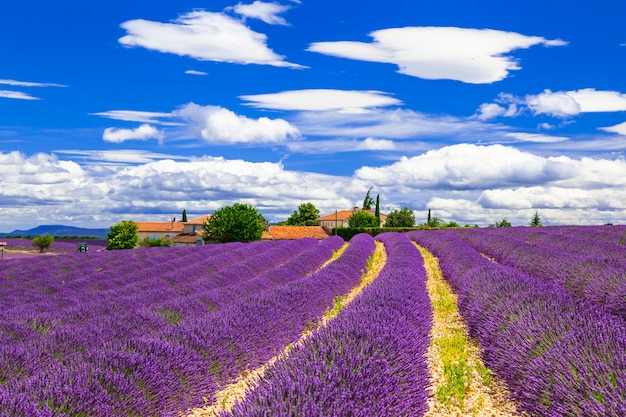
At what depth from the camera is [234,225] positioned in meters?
38.7

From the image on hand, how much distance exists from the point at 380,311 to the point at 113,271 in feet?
33.5

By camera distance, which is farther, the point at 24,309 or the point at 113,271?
the point at 113,271

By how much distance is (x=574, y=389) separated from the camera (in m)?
3.58

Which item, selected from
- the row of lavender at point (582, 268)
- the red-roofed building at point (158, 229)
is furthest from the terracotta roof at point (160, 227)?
the row of lavender at point (582, 268)

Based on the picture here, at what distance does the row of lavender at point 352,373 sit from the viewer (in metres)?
2.87

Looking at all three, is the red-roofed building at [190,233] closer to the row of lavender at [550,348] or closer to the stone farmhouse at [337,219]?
the stone farmhouse at [337,219]

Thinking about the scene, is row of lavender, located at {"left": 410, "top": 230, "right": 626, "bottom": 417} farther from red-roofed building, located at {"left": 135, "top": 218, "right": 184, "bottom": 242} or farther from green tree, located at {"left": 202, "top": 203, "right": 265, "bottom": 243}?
red-roofed building, located at {"left": 135, "top": 218, "right": 184, "bottom": 242}

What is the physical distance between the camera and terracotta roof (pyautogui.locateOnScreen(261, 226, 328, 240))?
2013 inches

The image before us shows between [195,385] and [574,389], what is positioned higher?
[574,389]

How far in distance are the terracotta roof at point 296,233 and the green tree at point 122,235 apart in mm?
12734

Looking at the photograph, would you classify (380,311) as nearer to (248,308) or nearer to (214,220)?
(248,308)

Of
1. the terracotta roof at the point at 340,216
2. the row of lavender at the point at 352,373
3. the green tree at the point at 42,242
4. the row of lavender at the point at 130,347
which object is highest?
the terracotta roof at the point at 340,216

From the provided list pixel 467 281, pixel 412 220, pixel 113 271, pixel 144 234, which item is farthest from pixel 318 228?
pixel 467 281

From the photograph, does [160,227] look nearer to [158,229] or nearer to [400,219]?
[158,229]
